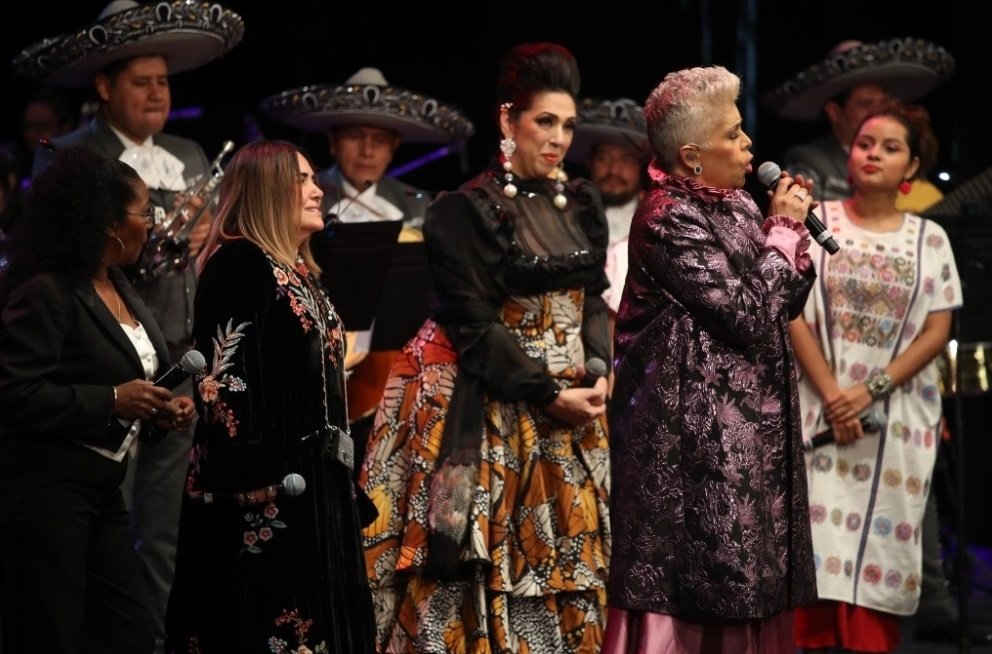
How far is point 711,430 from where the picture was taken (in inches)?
167

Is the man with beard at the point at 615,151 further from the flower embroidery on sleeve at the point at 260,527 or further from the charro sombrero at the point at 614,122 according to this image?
the flower embroidery on sleeve at the point at 260,527

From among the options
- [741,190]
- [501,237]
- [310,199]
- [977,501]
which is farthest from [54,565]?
[977,501]

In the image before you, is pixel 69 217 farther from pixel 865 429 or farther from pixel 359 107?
pixel 865 429

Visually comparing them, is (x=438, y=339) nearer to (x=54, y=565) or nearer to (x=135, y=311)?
(x=135, y=311)

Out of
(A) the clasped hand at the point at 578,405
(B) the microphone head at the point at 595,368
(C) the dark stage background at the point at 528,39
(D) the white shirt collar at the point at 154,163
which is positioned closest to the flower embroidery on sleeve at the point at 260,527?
(A) the clasped hand at the point at 578,405

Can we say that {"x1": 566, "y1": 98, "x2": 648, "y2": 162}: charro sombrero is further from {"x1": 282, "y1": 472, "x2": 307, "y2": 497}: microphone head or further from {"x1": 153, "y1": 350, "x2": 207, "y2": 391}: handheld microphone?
{"x1": 282, "y1": 472, "x2": 307, "y2": 497}: microphone head

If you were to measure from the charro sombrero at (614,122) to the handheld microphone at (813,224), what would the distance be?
263 cm

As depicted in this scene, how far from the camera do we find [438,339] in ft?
17.5

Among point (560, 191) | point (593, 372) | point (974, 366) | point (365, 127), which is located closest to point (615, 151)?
point (365, 127)

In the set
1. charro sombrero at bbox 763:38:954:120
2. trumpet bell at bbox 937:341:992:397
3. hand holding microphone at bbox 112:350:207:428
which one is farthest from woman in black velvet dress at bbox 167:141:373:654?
charro sombrero at bbox 763:38:954:120

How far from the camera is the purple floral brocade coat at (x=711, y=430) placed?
13.8 ft

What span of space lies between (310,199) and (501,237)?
80cm

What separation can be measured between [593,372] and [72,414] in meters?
1.61

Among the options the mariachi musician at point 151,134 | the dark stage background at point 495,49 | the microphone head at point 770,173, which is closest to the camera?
the microphone head at point 770,173
